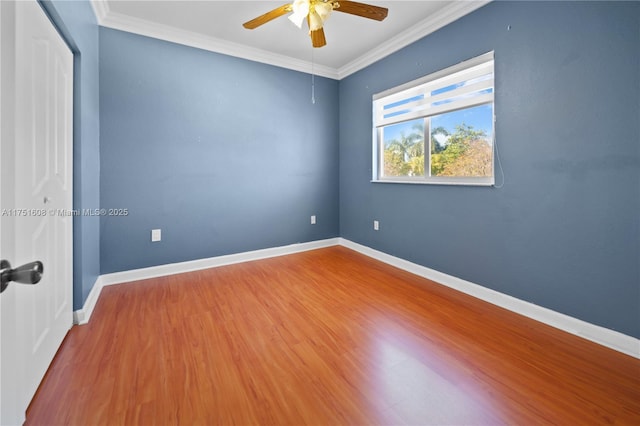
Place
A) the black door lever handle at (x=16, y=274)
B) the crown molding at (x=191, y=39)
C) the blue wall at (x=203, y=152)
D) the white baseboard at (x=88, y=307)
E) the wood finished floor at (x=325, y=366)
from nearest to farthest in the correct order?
1. the black door lever handle at (x=16, y=274)
2. the wood finished floor at (x=325, y=366)
3. the white baseboard at (x=88, y=307)
4. the crown molding at (x=191, y=39)
5. the blue wall at (x=203, y=152)

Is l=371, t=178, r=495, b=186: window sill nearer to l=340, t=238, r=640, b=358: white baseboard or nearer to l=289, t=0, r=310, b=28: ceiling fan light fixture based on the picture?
l=340, t=238, r=640, b=358: white baseboard

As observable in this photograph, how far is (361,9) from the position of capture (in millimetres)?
2057

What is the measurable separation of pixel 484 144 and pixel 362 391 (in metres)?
2.27

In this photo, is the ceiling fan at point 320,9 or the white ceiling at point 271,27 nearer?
the ceiling fan at point 320,9

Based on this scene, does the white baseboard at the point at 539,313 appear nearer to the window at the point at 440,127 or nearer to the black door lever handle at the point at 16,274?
the window at the point at 440,127

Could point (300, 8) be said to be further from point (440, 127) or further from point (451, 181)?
point (451, 181)

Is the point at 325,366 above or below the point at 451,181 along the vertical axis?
below

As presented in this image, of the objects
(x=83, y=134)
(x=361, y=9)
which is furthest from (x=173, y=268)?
(x=361, y=9)

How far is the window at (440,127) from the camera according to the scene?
99.8 inches

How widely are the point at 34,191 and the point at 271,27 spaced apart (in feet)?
8.39

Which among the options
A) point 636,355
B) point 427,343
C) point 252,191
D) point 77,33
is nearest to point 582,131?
point 636,355

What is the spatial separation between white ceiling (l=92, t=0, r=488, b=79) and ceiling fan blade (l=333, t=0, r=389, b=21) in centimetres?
60

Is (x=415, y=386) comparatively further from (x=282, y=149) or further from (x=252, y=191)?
(x=282, y=149)

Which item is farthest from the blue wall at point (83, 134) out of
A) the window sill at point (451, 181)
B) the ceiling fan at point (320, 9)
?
the window sill at point (451, 181)
